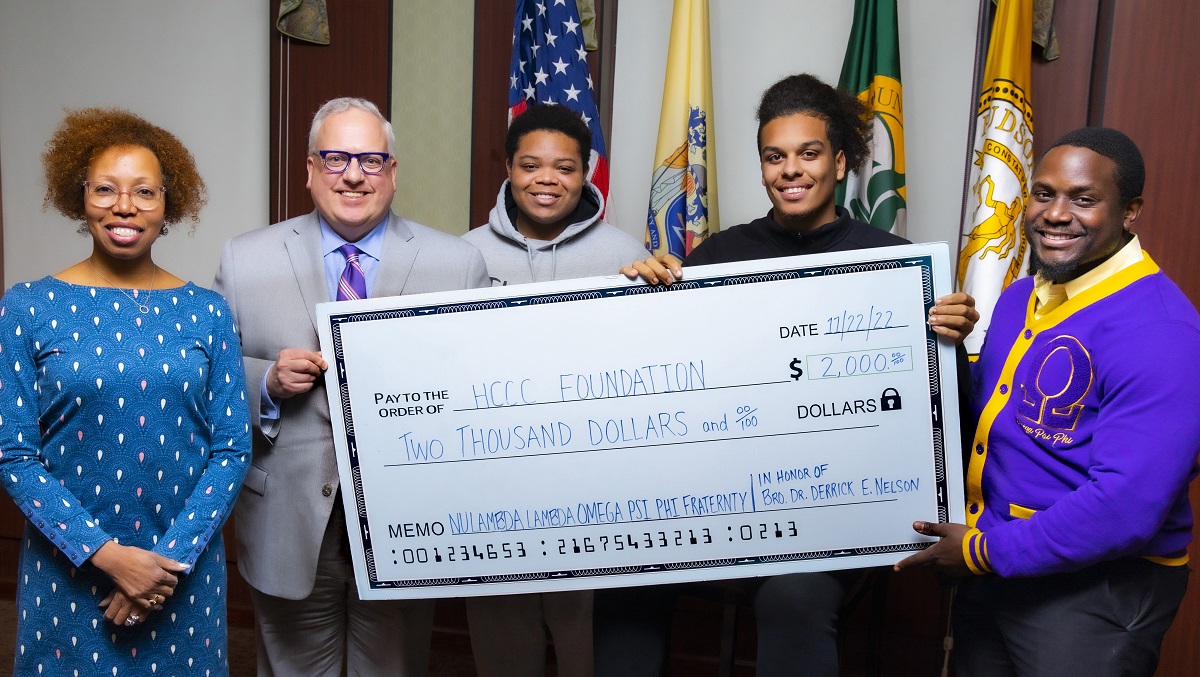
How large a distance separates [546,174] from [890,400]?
986 millimetres

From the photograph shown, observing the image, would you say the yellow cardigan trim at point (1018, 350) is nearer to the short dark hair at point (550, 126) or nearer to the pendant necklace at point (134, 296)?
the short dark hair at point (550, 126)

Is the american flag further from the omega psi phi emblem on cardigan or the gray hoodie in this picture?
the omega psi phi emblem on cardigan

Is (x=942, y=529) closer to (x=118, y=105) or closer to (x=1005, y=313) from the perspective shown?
(x=1005, y=313)

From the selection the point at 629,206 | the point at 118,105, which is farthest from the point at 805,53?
the point at 118,105

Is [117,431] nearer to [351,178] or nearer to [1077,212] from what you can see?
[351,178]

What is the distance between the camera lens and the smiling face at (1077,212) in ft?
5.03

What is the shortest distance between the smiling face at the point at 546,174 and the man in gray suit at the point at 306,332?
0.29 meters

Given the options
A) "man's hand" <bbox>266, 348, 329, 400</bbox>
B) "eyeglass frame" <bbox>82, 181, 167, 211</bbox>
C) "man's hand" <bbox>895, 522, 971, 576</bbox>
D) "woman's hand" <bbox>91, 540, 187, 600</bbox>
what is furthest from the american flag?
"woman's hand" <bbox>91, 540, 187, 600</bbox>

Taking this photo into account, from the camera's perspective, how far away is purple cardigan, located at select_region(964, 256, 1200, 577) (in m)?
1.42

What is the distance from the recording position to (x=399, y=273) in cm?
194

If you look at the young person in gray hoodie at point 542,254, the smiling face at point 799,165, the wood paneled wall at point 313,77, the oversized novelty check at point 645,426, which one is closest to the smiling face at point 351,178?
the oversized novelty check at point 645,426

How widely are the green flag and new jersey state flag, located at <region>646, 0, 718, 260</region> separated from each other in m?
0.48

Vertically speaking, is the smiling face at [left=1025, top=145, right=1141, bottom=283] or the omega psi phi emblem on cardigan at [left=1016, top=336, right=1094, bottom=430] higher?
the smiling face at [left=1025, top=145, right=1141, bottom=283]

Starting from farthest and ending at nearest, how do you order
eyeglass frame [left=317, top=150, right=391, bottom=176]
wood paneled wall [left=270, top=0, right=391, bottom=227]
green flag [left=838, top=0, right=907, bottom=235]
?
wood paneled wall [left=270, top=0, right=391, bottom=227]
green flag [left=838, top=0, right=907, bottom=235]
eyeglass frame [left=317, top=150, right=391, bottom=176]
